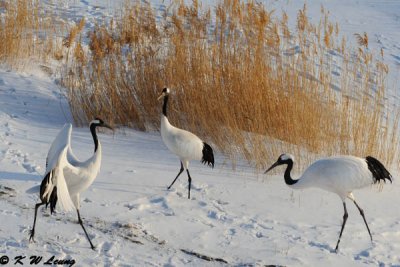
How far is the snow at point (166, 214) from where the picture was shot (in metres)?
4.89

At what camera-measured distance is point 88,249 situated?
4773 millimetres

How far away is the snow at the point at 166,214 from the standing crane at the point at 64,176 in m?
0.24

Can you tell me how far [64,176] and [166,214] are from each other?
3.52ft

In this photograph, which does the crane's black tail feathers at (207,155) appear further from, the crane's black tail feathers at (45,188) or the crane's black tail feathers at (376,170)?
the crane's black tail feathers at (45,188)

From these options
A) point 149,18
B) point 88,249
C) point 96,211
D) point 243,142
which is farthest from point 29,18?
point 88,249

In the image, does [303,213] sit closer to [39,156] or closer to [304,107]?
[304,107]

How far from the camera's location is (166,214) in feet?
18.7

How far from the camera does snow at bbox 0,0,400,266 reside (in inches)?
193

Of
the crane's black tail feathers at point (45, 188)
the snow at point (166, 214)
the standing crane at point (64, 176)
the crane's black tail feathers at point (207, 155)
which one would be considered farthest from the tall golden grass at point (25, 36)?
the crane's black tail feathers at point (45, 188)

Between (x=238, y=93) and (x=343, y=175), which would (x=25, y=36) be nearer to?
(x=238, y=93)

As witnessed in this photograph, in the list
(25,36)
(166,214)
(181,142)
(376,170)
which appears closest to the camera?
(166,214)

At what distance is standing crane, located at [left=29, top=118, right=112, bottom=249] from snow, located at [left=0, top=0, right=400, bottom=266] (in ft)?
0.79

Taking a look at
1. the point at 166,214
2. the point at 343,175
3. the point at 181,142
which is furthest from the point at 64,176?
the point at 343,175

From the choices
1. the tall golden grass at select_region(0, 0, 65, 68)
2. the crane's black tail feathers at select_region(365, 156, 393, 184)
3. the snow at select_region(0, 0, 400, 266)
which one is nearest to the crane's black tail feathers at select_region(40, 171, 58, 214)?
the snow at select_region(0, 0, 400, 266)
